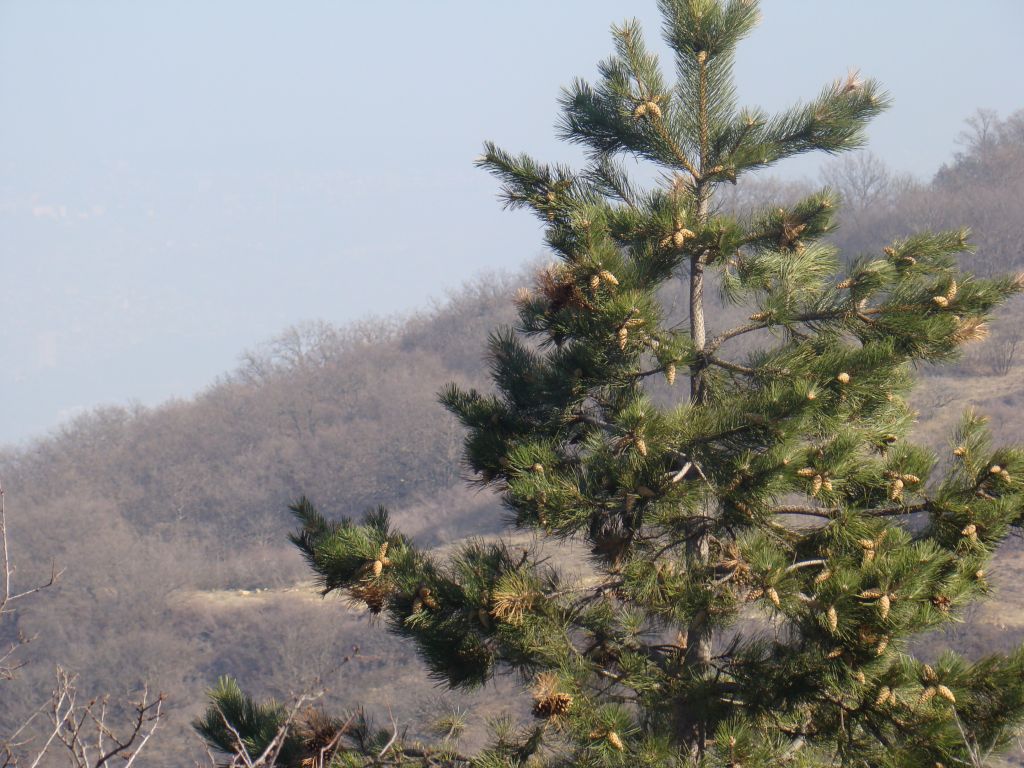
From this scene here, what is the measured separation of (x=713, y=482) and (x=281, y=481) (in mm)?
41118

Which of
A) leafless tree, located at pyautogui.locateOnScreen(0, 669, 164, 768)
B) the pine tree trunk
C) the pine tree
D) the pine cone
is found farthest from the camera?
the pine tree trunk

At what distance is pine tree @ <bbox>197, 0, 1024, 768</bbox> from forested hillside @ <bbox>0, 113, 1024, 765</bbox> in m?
15.1

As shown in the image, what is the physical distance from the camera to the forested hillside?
26391mm

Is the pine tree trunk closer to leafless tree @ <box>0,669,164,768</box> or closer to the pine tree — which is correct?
the pine tree

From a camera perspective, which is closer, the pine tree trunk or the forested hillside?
the pine tree trunk

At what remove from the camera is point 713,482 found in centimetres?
398

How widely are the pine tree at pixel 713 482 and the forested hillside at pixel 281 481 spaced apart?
1508 centimetres

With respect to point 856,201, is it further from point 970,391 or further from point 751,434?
point 751,434

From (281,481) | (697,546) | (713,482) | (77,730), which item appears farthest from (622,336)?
(281,481)

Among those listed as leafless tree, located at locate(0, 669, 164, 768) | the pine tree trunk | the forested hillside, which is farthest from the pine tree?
the forested hillside

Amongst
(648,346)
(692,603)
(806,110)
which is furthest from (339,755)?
(806,110)

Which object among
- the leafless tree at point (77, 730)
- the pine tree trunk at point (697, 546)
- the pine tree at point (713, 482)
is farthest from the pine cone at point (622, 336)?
the leafless tree at point (77, 730)

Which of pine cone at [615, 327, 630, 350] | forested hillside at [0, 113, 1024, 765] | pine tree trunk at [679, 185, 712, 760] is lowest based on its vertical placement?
forested hillside at [0, 113, 1024, 765]

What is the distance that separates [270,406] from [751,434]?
4498cm
